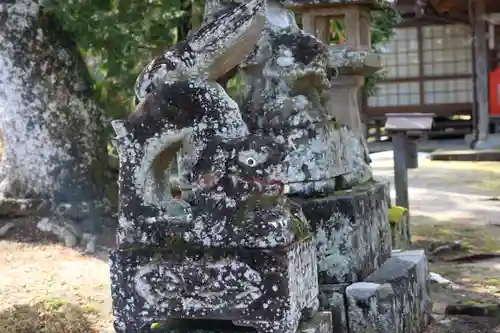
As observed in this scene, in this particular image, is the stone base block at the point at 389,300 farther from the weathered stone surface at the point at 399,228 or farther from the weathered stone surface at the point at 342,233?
the weathered stone surface at the point at 399,228

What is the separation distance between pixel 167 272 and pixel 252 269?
33 centimetres

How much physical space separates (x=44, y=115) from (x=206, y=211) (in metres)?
4.68

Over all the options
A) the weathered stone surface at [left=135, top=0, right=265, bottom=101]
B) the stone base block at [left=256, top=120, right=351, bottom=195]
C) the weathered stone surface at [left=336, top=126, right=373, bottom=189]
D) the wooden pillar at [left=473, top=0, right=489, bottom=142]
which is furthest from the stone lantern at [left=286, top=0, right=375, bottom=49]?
the wooden pillar at [left=473, top=0, right=489, bottom=142]

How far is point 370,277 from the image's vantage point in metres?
4.06

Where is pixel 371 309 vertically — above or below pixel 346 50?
below

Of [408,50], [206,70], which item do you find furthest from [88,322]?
[408,50]

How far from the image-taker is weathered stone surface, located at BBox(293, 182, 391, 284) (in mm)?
3848

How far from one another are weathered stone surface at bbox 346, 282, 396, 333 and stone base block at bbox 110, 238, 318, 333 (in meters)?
0.97

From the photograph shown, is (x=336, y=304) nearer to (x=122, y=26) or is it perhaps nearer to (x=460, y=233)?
(x=122, y=26)

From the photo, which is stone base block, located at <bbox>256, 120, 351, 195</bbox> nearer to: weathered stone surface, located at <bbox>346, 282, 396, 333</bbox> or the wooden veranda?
weathered stone surface, located at <bbox>346, 282, 396, 333</bbox>

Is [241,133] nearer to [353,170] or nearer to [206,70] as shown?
[206,70]

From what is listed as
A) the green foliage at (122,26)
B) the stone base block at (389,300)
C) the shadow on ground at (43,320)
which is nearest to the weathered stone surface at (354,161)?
the stone base block at (389,300)

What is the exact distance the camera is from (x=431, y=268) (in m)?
6.40

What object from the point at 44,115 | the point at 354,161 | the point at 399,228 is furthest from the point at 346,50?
the point at 44,115
